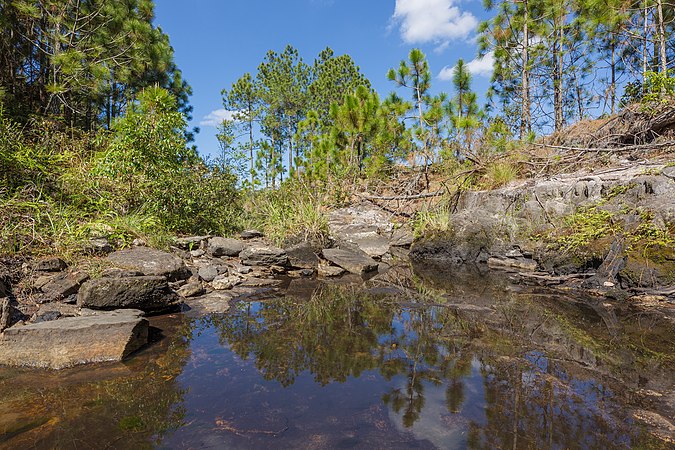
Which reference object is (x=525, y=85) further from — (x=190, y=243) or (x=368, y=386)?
(x=368, y=386)

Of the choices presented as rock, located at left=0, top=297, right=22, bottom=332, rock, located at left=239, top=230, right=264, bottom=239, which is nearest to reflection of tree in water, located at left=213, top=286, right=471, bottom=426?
rock, located at left=0, top=297, right=22, bottom=332

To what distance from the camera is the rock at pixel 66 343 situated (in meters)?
2.38

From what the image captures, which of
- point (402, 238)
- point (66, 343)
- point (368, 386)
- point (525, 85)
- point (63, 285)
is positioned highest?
point (525, 85)

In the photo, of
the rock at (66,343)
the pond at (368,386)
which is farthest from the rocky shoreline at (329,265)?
the pond at (368,386)

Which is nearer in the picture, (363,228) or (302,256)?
(302,256)

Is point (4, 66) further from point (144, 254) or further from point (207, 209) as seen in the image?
point (144, 254)

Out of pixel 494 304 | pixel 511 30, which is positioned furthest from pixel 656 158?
pixel 511 30

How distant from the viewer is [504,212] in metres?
7.25

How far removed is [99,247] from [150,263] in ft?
2.13

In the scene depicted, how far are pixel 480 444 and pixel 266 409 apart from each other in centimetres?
108

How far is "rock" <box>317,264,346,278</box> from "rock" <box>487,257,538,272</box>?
2752mm

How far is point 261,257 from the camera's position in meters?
5.89

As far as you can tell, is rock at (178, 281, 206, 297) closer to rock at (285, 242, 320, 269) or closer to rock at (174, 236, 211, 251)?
rock at (174, 236, 211, 251)

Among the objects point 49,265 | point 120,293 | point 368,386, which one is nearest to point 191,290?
point 120,293
